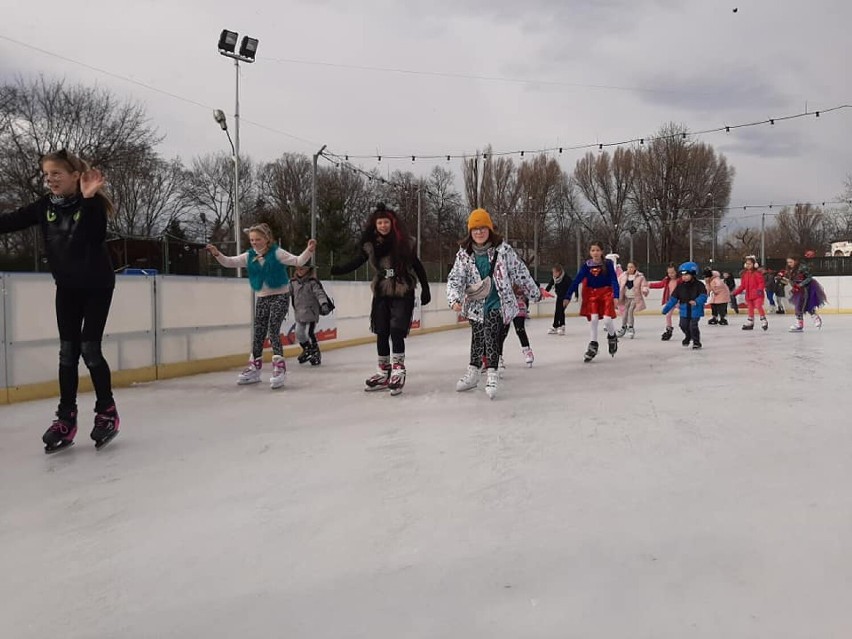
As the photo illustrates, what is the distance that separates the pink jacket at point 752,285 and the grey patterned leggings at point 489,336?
29.5 ft

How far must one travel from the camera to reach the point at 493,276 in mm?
4812

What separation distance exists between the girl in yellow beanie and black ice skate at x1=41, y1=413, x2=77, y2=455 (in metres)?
2.56

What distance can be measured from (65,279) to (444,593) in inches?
99.6

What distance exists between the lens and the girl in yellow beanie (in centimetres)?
480

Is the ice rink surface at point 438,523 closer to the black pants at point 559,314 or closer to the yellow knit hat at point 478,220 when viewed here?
the yellow knit hat at point 478,220

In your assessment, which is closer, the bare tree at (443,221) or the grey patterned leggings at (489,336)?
the grey patterned leggings at (489,336)

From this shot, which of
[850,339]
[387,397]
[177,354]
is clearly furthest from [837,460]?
[850,339]

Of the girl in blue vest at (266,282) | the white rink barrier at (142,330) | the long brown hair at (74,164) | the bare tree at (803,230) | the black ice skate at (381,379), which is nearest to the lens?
the long brown hair at (74,164)

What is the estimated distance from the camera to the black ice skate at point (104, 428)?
3250 mm

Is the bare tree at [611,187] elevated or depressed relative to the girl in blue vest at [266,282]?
elevated

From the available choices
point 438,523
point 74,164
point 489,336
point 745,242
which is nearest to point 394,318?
point 489,336

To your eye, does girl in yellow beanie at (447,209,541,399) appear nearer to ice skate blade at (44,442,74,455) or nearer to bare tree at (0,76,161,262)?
ice skate blade at (44,442,74,455)

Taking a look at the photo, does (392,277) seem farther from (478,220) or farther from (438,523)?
(438,523)

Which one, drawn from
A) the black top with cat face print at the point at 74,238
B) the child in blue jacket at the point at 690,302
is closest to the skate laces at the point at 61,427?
the black top with cat face print at the point at 74,238
